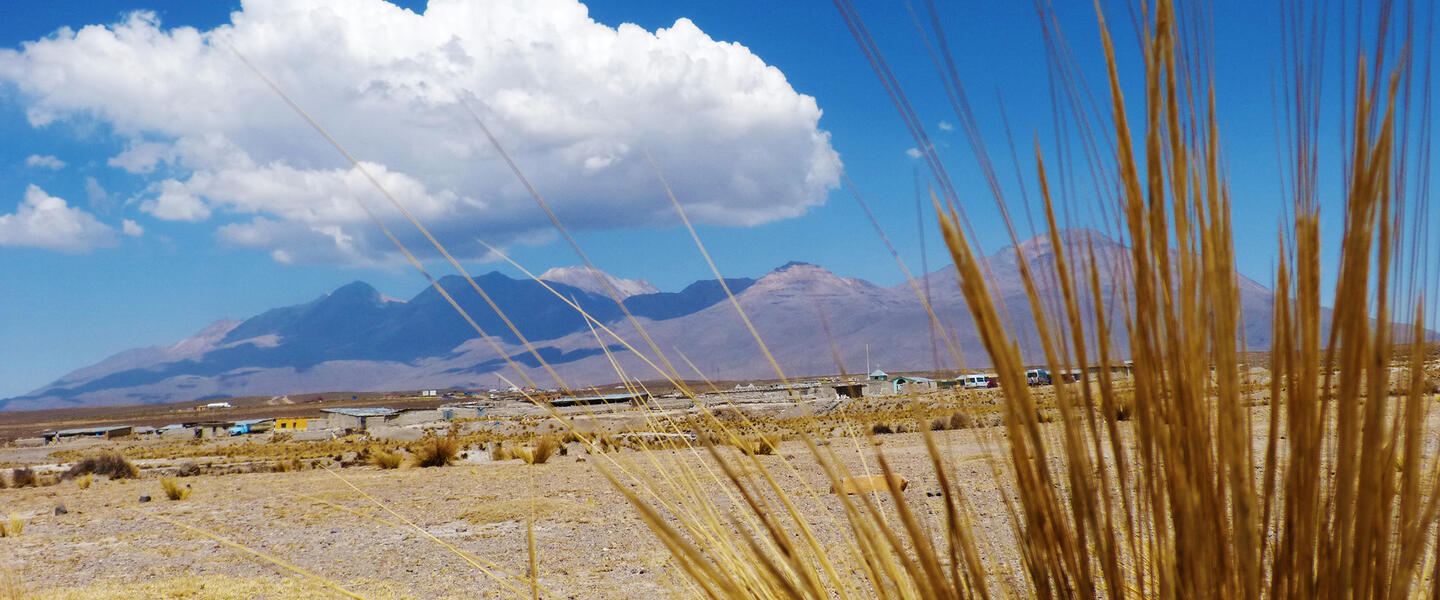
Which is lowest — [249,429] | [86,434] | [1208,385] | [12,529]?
[86,434]

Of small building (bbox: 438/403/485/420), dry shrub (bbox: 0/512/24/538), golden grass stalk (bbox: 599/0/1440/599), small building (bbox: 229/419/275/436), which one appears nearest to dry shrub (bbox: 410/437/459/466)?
dry shrub (bbox: 0/512/24/538)

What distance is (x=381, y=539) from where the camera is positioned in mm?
7289

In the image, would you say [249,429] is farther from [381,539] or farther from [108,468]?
[381,539]

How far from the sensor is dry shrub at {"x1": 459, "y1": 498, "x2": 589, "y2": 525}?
27.0 feet

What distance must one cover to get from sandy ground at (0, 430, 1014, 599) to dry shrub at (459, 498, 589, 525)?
0.08 feet

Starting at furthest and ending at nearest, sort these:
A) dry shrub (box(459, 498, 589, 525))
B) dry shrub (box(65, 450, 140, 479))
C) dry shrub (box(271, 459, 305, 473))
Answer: dry shrub (box(65, 450, 140, 479)) < dry shrub (box(271, 459, 305, 473)) < dry shrub (box(459, 498, 589, 525))

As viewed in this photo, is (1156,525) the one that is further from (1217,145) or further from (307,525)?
(307,525)

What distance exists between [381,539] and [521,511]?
1.48 m

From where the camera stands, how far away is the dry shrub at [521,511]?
27.0ft

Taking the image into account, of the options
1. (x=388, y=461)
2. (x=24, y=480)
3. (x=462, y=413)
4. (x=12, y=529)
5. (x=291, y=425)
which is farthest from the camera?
(x=462, y=413)

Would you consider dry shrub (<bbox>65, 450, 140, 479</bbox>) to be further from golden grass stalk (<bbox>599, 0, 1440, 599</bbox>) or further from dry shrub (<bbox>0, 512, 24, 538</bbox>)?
golden grass stalk (<bbox>599, 0, 1440, 599</bbox>)

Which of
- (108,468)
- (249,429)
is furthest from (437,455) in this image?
(249,429)

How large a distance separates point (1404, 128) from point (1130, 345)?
35cm

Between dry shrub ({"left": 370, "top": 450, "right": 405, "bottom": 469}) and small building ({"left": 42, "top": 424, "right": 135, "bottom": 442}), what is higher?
dry shrub ({"left": 370, "top": 450, "right": 405, "bottom": 469})
